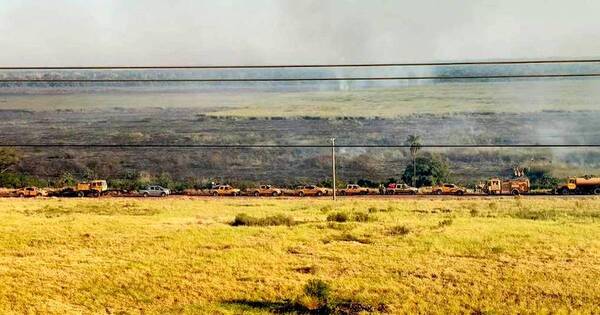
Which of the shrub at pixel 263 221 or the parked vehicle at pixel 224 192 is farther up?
the parked vehicle at pixel 224 192

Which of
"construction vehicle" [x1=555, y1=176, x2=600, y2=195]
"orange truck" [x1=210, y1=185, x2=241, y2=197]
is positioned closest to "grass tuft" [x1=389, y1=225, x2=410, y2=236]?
"orange truck" [x1=210, y1=185, x2=241, y2=197]

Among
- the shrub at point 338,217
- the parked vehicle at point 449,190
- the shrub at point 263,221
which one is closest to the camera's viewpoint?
the shrub at point 263,221

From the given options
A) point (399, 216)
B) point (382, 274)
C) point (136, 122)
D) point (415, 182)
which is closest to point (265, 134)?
point (136, 122)

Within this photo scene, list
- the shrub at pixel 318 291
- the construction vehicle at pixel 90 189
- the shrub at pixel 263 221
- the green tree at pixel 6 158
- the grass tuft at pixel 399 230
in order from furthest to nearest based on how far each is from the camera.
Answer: the green tree at pixel 6 158 < the construction vehicle at pixel 90 189 < the shrub at pixel 263 221 < the grass tuft at pixel 399 230 < the shrub at pixel 318 291

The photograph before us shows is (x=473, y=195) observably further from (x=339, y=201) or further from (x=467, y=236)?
(x=467, y=236)

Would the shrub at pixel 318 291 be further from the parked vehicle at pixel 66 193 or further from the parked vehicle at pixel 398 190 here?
the parked vehicle at pixel 66 193

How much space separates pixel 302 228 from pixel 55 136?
356ft

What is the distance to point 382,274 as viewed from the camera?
3356cm

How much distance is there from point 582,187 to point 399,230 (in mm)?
28202

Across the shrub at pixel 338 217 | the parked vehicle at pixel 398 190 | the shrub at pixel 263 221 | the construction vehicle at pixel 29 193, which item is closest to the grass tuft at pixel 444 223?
the shrub at pixel 338 217

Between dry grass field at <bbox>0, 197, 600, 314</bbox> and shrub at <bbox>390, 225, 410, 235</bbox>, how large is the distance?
83 mm

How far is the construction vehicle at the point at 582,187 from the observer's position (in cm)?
6294

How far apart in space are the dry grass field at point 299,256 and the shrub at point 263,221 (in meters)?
0.09

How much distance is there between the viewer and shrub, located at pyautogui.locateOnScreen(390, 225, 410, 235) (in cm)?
4291
